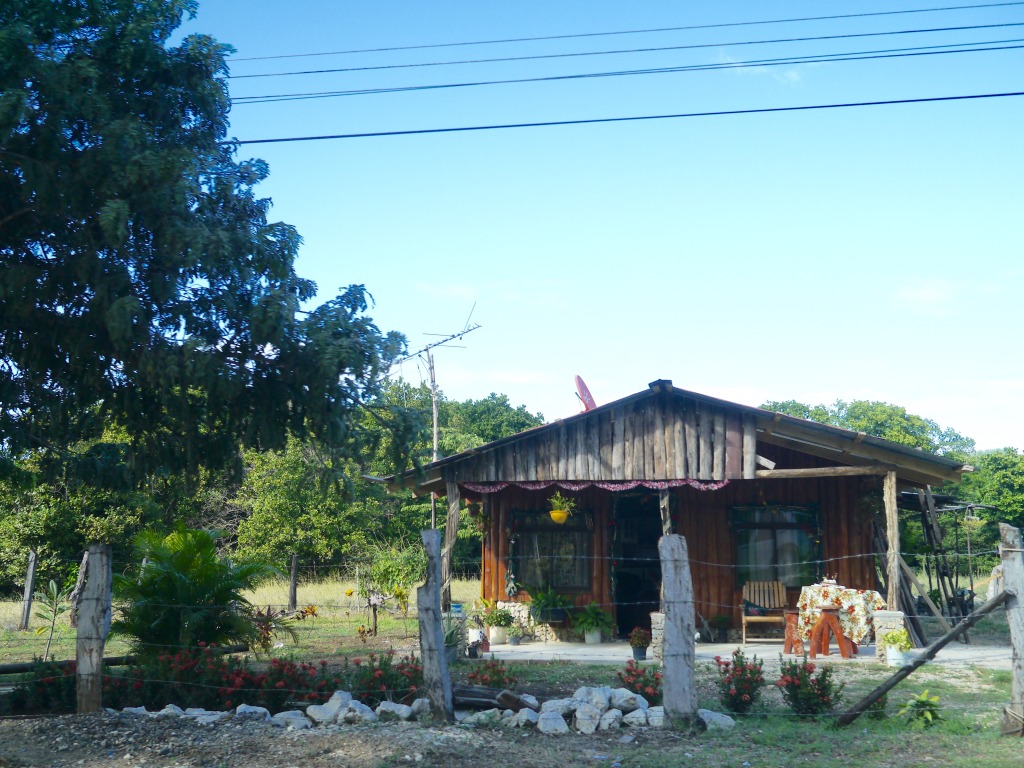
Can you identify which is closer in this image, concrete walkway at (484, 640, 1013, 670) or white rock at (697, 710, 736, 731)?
white rock at (697, 710, 736, 731)

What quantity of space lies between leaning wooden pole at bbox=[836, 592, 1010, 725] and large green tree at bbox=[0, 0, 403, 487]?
5.13 metres

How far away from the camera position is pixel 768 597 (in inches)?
644

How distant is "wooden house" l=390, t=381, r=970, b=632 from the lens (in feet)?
49.3

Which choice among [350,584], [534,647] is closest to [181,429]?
[534,647]

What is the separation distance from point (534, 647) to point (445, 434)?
26584 mm

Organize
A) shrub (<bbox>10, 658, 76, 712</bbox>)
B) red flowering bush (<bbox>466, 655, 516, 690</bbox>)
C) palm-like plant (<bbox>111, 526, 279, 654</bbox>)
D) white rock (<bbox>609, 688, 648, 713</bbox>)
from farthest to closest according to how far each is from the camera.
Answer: palm-like plant (<bbox>111, 526, 279, 654</bbox>) → red flowering bush (<bbox>466, 655, 516, 690</bbox>) → shrub (<bbox>10, 658, 76, 712</bbox>) → white rock (<bbox>609, 688, 648, 713</bbox>)

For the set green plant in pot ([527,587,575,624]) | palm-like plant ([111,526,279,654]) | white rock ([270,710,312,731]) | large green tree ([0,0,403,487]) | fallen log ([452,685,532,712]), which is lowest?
white rock ([270,710,312,731])

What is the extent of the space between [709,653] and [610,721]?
20.5ft

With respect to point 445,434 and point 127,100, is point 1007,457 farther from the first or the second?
point 127,100

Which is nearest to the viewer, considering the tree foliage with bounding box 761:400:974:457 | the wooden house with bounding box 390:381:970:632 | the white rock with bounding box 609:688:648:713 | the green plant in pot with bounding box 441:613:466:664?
the white rock with bounding box 609:688:648:713

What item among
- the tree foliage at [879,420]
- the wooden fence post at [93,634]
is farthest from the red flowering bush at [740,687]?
the tree foliage at [879,420]

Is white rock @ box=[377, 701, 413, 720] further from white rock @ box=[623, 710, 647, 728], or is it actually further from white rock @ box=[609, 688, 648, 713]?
white rock @ box=[623, 710, 647, 728]

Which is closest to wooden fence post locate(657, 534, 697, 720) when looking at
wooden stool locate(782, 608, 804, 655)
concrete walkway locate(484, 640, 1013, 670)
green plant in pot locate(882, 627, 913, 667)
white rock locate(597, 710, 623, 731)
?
white rock locate(597, 710, 623, 731)

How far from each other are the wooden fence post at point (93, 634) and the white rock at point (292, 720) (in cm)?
189
